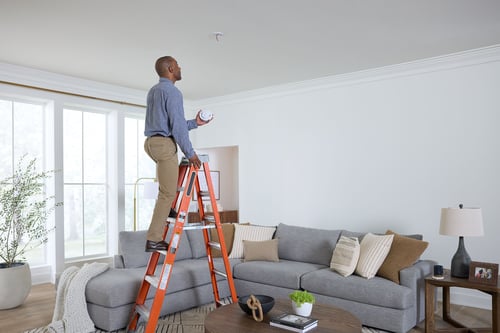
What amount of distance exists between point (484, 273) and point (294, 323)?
71.3 inches

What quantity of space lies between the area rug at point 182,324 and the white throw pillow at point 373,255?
513 mm

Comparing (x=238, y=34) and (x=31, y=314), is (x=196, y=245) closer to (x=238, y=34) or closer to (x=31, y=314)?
(x=31, y=314)

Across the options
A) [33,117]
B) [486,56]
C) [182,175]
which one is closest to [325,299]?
[182,175]

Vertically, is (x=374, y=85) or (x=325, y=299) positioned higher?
(x=374, y=85)

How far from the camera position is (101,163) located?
6496mm

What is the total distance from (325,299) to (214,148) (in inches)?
161

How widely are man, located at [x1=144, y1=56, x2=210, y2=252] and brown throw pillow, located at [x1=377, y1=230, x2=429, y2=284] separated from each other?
2.17m

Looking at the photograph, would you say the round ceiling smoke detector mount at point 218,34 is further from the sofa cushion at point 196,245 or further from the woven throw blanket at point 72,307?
the woven throw blanket at point 72,307

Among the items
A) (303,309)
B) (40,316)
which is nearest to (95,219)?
(40,316)

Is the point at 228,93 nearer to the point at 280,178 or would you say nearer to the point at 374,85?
the point at 280,178

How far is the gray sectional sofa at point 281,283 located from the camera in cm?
376

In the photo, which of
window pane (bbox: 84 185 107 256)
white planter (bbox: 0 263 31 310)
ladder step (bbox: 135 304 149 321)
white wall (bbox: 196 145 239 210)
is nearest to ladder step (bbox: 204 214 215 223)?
ladder step (bbox: 135 304 149 321)

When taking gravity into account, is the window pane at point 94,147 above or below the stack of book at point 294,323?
above

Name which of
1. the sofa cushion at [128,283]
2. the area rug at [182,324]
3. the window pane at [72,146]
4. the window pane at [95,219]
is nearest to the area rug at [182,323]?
the area rug at [182,324]
